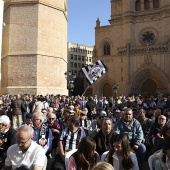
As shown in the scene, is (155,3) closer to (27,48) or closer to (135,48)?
(135,48)

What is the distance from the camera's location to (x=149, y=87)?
98.8 feet

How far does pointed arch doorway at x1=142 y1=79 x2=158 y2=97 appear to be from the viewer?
29828 mm

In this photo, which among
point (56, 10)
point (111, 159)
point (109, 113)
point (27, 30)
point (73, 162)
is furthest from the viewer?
point (56, 10)

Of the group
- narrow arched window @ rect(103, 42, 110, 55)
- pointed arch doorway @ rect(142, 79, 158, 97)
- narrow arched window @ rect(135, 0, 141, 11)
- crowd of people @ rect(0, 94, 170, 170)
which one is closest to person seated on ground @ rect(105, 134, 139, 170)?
crowd of people @ rect(0, 94, 170, 170)

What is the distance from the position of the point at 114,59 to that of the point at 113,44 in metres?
2.00

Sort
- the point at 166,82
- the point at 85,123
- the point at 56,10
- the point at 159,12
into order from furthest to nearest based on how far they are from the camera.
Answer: the point at 159,12
the point at 166,82
the point at 56,10
the point at 85,123

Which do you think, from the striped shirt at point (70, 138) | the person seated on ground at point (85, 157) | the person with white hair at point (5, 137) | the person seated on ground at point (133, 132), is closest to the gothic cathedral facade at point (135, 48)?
the person seated on ground at point (133, 132)

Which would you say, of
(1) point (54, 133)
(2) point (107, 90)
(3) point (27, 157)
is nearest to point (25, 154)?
(3) point (27, 157)

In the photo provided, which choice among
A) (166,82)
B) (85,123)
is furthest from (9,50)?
(166,82)

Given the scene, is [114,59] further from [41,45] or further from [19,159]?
[19,159]

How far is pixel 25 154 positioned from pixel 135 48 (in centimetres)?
2768

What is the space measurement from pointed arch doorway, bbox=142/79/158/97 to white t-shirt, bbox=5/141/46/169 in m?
27.8

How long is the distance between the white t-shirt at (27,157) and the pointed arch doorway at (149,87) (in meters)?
27.8

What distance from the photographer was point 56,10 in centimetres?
2053
